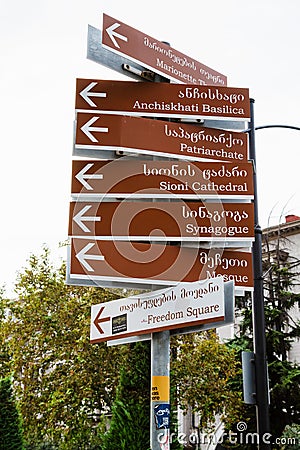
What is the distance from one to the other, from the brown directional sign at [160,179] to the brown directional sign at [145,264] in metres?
0.50

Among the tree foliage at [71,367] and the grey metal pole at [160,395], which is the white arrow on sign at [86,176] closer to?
the grey metal pole at [160,395]

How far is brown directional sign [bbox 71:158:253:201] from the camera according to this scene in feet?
19.1

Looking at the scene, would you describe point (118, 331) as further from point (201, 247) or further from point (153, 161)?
point (153, 161)

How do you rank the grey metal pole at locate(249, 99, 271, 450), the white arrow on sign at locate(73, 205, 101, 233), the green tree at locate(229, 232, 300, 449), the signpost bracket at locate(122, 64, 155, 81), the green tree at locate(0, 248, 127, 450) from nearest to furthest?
the white arrow on sign at locate(73, 205, 101, 233) → the signpost bracket at locate(122, 64, 155, 81) → the grey metal pole at locate(249, 99, 271, 450) → the green tree at locate(0, 248, 127, 450) → the green tree at locate(229, 232, 300, 449)

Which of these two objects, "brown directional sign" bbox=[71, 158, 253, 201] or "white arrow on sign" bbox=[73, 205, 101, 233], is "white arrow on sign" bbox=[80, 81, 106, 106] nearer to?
"brown directional sign" bbox=[71, 158, 253, 201]

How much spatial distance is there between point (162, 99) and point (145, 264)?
5.73ft

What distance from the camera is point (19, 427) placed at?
1238 cm

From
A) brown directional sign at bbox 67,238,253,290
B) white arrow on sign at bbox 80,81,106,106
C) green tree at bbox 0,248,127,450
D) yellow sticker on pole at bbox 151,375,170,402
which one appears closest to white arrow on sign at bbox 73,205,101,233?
brown directional sign at bbox 67,238,253,290

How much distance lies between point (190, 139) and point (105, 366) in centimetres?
1186

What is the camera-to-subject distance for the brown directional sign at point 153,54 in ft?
19.9

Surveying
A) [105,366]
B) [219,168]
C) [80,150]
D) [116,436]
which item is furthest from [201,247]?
[105,366]

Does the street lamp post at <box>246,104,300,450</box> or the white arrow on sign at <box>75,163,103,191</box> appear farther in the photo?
the street lamp post at <box>246,104,300,450</box>

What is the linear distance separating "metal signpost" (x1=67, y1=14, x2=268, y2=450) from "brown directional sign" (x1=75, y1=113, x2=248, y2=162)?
0.4 inches

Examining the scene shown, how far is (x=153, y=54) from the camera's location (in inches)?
250
